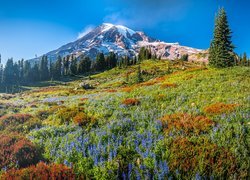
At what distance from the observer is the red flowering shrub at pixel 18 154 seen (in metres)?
6.15

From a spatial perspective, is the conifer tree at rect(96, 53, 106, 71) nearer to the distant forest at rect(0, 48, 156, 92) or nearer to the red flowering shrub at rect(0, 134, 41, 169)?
the distant forest at rect(0, 48, 156, 92)

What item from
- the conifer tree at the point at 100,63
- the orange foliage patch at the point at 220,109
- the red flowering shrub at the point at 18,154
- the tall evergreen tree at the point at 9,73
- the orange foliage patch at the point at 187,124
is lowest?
the red flowering shrub at the point at 18,154

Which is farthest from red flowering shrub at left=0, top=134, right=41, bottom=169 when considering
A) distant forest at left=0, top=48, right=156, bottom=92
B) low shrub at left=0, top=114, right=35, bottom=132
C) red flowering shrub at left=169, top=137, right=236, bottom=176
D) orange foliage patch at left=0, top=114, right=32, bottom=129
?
distant forest at left=0, top=48, right=156, bottom=92

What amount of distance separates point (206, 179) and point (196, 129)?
2.93m

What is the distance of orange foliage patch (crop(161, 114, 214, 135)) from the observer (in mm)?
7595

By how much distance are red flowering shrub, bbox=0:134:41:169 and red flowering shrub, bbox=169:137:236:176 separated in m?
4.25

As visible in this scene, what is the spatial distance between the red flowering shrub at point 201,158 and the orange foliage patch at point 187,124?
144cm

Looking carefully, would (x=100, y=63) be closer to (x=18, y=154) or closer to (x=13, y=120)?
(x=13, y=120)

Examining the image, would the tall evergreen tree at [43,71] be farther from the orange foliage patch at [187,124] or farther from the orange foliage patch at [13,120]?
the orange foliage patch at [187,124]

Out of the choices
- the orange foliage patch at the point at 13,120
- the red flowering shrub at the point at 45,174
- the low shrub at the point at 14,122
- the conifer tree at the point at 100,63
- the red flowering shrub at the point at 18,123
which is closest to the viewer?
the red flowering shrub at the point at 45,174

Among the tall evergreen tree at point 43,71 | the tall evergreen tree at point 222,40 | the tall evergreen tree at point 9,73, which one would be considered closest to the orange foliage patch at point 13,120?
the tall evergreen tree at point 222,40

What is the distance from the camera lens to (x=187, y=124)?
805cm

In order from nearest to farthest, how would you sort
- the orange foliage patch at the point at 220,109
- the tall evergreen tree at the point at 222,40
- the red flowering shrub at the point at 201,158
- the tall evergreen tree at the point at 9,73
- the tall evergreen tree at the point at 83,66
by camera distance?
the red flowering shrub at the point at 201,158
the orange foliage patch at the point at 220,109
the tall evergreen tree at the point at 222,40
the tall evergreen tree at the point at 9,73
the tall evergreen tree at the point at 83,66

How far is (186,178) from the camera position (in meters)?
4.68
